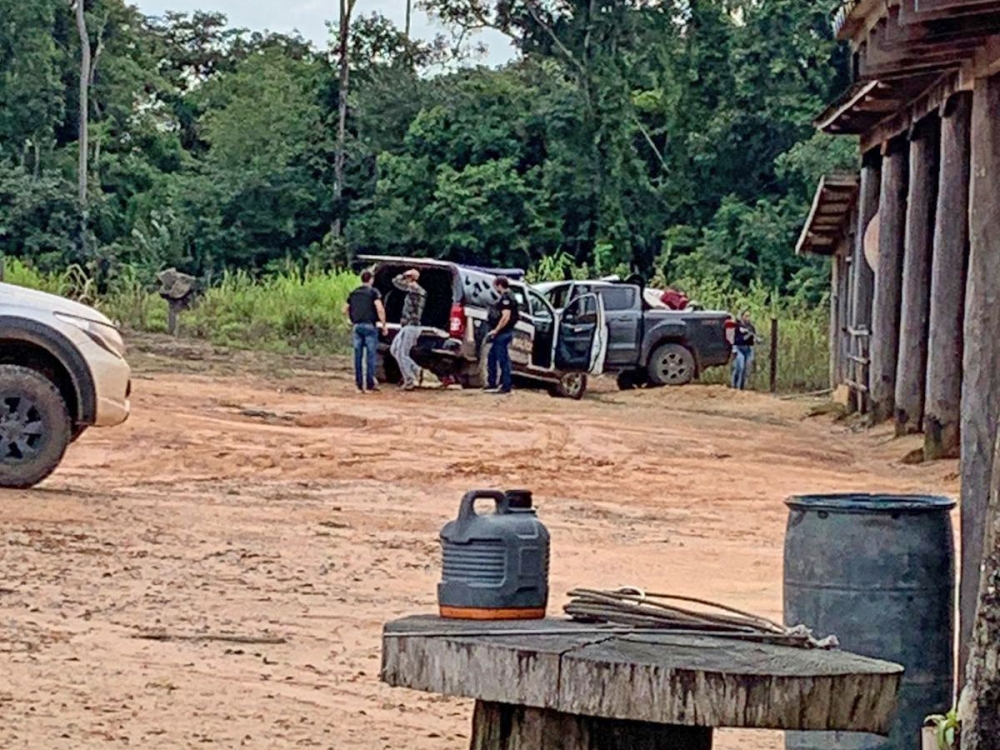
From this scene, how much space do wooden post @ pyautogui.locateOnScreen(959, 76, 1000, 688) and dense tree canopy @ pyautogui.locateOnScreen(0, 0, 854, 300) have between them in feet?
104

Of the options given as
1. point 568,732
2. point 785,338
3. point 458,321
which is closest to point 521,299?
Answer: point 458,321

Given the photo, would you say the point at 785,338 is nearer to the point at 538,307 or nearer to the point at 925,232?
the point at 538,307

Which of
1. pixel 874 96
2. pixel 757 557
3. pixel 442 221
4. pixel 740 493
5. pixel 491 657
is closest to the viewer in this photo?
pixel 491 657

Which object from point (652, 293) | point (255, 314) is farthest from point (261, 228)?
point (652, 293)

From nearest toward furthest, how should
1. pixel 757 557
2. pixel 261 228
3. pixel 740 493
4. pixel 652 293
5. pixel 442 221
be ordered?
pixel 757 557, pixel 740 493, pixel 652 293, pixel 442 221, pixel 261 228

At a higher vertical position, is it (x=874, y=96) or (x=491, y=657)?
(x=874, y=96)

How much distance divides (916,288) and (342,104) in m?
29.7

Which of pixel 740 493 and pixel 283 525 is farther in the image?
pixel 740 493

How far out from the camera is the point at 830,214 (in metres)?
31.2

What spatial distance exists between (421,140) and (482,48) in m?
6.06

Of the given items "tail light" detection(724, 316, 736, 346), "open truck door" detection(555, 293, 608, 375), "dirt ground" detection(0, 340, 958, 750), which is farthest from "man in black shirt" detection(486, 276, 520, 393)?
"tail light" detection(724, 316, 736, 346)

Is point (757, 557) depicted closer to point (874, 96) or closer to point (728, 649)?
point (728, 649)

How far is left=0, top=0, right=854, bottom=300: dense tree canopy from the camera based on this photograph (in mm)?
44188

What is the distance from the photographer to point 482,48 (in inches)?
2035
